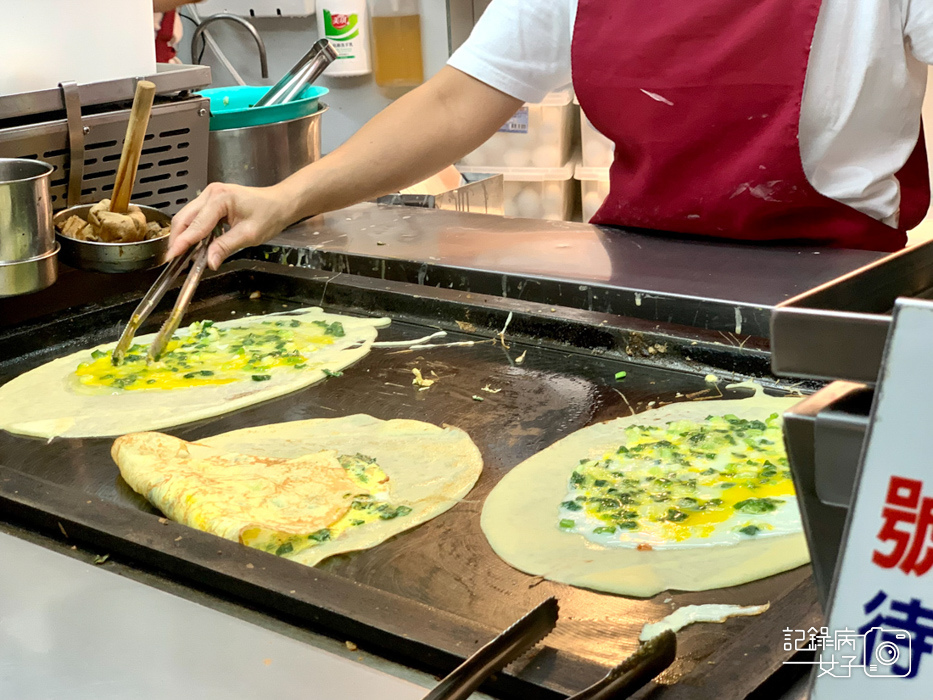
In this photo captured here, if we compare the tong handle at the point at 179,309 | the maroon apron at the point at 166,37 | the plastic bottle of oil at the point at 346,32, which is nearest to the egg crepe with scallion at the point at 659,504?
the tong handle at the point at 179,309

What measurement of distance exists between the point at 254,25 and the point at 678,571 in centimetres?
370

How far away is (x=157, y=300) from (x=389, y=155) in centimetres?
62

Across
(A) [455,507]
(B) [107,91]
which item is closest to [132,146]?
(B) [107,91]

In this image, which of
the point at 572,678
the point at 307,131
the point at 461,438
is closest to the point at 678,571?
the point at 572,678

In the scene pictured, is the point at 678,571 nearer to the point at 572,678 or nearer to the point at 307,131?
the point at 572,678

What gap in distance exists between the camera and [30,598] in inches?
39.9

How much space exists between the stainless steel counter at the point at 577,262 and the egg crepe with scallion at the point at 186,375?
0.19 meters

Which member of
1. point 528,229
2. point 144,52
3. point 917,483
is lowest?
point 528,229

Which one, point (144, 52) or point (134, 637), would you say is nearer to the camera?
point (134, 637)

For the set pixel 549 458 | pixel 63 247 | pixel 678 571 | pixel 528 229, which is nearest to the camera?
pixel 678 571

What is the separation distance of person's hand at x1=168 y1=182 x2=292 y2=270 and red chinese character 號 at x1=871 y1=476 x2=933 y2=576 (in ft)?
5.10

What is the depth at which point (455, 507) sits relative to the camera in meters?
1.28

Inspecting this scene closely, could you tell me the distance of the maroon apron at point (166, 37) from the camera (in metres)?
3.68

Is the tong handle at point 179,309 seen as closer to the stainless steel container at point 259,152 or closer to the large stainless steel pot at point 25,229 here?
the large stainless steel pot at point 25,229
